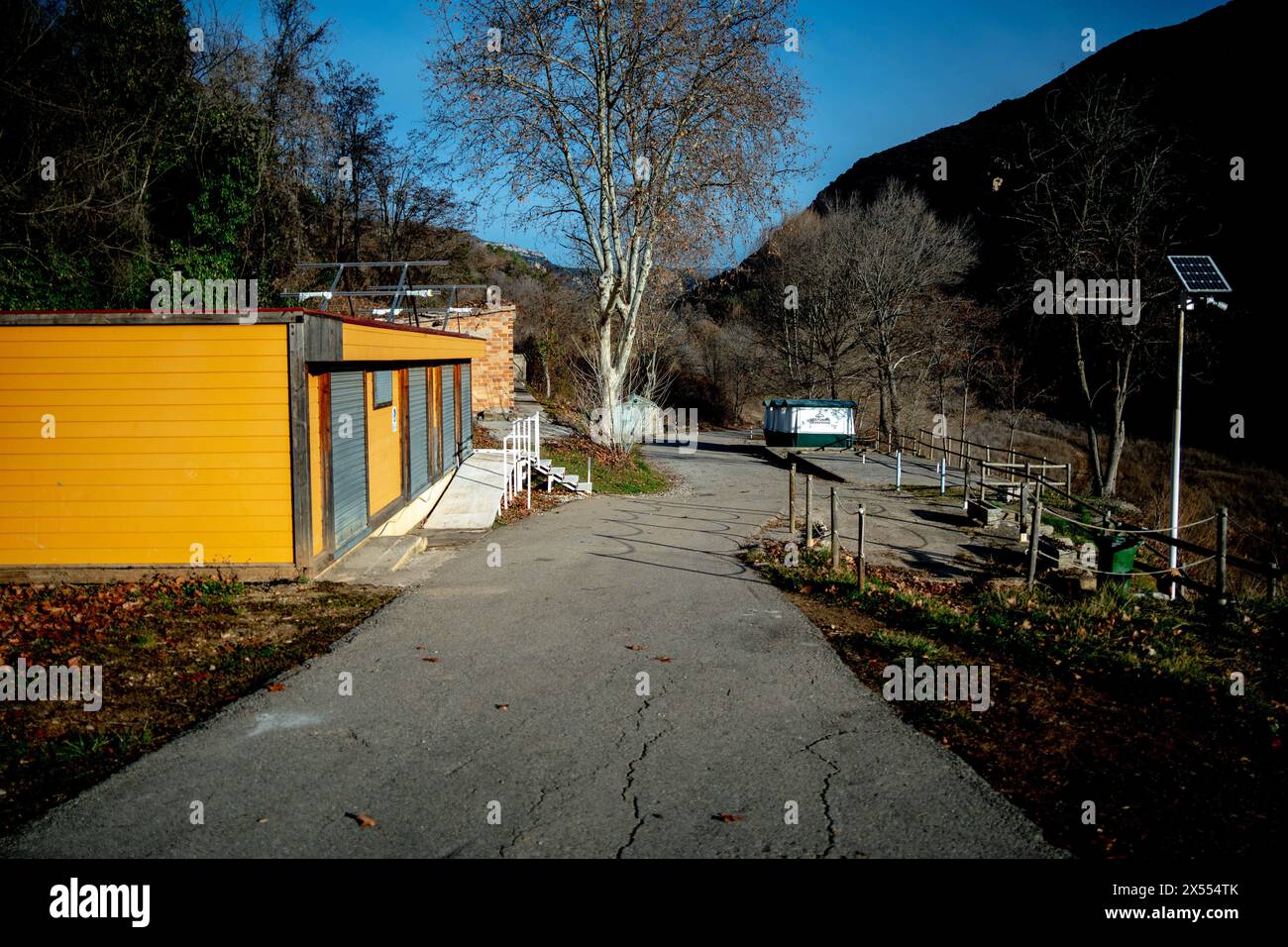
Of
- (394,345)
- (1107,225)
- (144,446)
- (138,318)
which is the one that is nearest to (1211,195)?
(1107,225)

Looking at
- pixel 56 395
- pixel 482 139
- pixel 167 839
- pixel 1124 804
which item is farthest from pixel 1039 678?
pixel 482 139

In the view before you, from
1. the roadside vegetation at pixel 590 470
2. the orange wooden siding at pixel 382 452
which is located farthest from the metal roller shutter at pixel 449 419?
the orange wooden siding at pixel 382 452

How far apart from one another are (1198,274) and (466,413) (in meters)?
16.9

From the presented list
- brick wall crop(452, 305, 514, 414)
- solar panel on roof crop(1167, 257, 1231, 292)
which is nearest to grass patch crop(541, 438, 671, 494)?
brick wall crop(452, 305, 514, 414)

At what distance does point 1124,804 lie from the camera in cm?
455

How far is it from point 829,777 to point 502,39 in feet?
71.6

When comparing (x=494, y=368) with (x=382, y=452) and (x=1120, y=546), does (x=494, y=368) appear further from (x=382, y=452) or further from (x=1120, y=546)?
(x=1120, y=546)

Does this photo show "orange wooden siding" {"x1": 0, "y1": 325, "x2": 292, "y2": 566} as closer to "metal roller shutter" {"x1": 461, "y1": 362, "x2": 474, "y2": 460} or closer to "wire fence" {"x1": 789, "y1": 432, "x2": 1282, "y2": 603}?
"wire fence" {"x1": 789, "y1": 432, "x2": 1282, "y2": 603}

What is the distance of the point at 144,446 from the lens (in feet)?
31.0

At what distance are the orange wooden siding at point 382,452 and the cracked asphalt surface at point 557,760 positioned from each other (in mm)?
4238

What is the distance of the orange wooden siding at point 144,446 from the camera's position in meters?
9.29

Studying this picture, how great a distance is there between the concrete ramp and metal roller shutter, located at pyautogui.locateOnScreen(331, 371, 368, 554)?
89.3 inches
